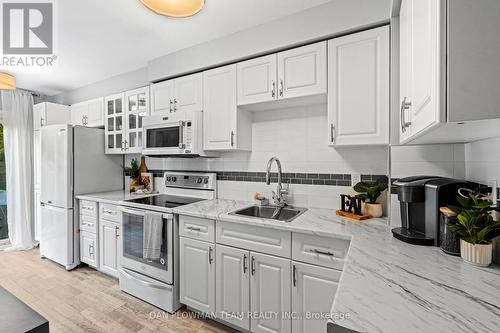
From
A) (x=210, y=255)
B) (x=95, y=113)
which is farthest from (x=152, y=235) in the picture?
(x=95, y=113)

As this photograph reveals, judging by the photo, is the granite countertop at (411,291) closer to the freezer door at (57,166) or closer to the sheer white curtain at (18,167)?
the freezer door at (57,166)

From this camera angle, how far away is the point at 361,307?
68 cm

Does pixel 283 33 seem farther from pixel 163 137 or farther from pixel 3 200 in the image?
pixel 3 200

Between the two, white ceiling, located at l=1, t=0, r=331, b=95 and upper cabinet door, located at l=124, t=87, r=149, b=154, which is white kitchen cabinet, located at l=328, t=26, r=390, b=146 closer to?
white ceiling, located at l=1, t=0, r=331, b=95

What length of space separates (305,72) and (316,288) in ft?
5.04

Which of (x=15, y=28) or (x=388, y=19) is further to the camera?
(x=15, y=28)

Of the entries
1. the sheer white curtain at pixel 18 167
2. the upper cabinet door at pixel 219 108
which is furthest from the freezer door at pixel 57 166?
the upper cabinet door at pixel 219 108

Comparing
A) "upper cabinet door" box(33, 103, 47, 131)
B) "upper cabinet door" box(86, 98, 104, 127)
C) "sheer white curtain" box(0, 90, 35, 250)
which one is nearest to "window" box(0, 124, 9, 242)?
"sheer white curtain" box(0, 90, 35, 250)

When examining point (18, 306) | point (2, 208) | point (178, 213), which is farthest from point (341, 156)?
point (2, 208)

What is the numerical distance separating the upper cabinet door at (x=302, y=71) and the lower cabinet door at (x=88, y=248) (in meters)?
2.71

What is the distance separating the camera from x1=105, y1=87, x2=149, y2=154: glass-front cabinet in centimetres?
291

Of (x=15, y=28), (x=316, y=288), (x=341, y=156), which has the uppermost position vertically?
(x=15, y=28)

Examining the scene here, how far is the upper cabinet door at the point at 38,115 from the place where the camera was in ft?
11.6

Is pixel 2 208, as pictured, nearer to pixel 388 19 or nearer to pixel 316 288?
pixel 316 288
